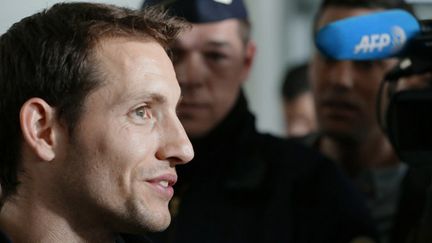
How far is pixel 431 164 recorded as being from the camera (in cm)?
172

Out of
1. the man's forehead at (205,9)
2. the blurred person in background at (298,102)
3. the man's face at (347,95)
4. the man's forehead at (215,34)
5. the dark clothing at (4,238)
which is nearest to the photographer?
the dark clothing at (4,238)

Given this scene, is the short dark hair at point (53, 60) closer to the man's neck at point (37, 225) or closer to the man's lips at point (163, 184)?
the man's neck at point (37, 225)

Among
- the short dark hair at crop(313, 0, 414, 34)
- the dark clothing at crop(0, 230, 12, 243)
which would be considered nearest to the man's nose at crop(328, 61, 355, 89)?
the short dark hair at crop(313, 0, 414, 34)

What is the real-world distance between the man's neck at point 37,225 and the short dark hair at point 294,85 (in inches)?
83.1

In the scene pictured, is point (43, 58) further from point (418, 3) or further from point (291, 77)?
point (291, 77)

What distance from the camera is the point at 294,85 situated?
350 centimetres

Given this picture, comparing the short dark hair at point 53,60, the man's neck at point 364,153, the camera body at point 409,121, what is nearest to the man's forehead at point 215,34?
the man's neck at point 364,153

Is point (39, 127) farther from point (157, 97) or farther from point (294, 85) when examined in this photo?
point (294, 85)

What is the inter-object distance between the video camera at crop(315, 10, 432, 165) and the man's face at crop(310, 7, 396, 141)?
687mm

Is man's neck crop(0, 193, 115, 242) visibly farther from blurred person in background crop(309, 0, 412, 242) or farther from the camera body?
blurred person in background crop(309, 0, 412, 242)

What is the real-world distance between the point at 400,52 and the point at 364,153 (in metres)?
0.93

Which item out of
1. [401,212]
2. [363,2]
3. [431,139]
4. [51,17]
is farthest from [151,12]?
[363,2]

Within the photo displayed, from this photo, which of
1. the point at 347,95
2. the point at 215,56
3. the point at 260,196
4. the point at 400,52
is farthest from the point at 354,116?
the point at 400,52

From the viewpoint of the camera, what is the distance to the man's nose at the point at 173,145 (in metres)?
1.45
